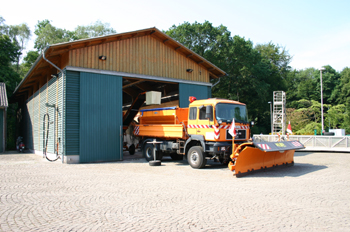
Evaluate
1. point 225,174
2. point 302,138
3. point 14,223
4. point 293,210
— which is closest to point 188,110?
point 225,174

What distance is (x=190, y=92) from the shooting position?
60.8 ft

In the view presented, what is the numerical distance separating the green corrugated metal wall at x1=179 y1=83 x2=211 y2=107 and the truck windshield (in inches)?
234

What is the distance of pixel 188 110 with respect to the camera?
13234 millimetres

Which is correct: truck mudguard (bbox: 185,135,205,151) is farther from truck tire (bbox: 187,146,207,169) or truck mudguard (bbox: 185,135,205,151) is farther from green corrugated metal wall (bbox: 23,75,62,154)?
green corrugated metal wall (bbox: 23,75,62,154)

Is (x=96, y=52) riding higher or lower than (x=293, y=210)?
higher

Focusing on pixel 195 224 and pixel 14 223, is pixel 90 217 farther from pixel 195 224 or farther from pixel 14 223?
pixel 195 224

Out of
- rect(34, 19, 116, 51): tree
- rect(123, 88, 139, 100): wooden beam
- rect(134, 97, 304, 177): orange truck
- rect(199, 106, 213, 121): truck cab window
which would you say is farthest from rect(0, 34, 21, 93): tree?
rect(199, 106, 213, 121): truck cab window

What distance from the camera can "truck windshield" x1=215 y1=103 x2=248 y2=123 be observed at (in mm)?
11815

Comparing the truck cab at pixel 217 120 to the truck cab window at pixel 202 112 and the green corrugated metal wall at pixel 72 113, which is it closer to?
the truck cab window at pixel 202 112

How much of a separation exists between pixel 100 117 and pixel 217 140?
6704 mm

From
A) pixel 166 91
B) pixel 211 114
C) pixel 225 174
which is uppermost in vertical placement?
pixel 166 91

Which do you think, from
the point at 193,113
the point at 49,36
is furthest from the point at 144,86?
the point at 49,36

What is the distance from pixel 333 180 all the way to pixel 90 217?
25.2 ft

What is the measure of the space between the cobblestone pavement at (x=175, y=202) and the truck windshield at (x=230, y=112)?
8.99 ft
